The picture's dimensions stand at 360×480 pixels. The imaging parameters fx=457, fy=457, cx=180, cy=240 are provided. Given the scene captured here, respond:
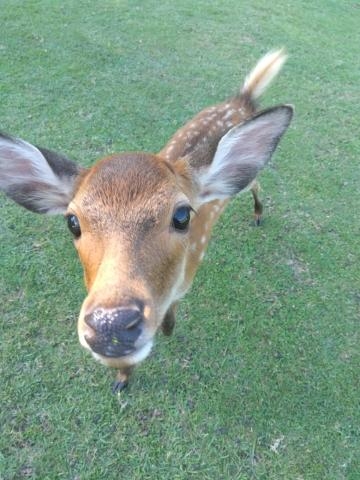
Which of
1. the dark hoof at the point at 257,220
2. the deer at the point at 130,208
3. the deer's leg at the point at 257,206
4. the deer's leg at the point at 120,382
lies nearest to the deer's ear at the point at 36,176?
the deer at the point at 130,208

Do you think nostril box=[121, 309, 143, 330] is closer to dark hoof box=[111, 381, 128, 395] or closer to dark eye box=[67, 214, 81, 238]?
dark eye box=[67, 214, 81, 238]

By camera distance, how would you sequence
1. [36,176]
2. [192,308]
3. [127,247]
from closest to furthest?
[127,247] < [36,176] < [192,308]

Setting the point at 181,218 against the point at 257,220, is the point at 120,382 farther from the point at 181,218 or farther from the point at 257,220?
the point at 257,220

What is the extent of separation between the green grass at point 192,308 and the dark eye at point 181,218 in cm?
160

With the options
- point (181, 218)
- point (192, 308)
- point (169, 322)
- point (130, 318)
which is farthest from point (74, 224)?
point (192, 308)

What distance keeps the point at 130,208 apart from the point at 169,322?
5.27ft

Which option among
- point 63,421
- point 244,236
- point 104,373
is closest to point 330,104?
point 244,236

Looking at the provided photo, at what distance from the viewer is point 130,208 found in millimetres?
2086

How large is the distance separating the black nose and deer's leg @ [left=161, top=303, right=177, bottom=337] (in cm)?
168

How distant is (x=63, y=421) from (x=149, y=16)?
23.8 feet

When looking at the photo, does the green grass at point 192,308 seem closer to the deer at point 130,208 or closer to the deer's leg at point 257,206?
the deer's leg at point 257,206

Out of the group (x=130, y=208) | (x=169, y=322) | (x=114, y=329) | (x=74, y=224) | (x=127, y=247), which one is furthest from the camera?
(x=169, y=322)

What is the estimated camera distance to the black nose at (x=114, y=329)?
1.63 m

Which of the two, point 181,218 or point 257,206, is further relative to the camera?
point 257,206
